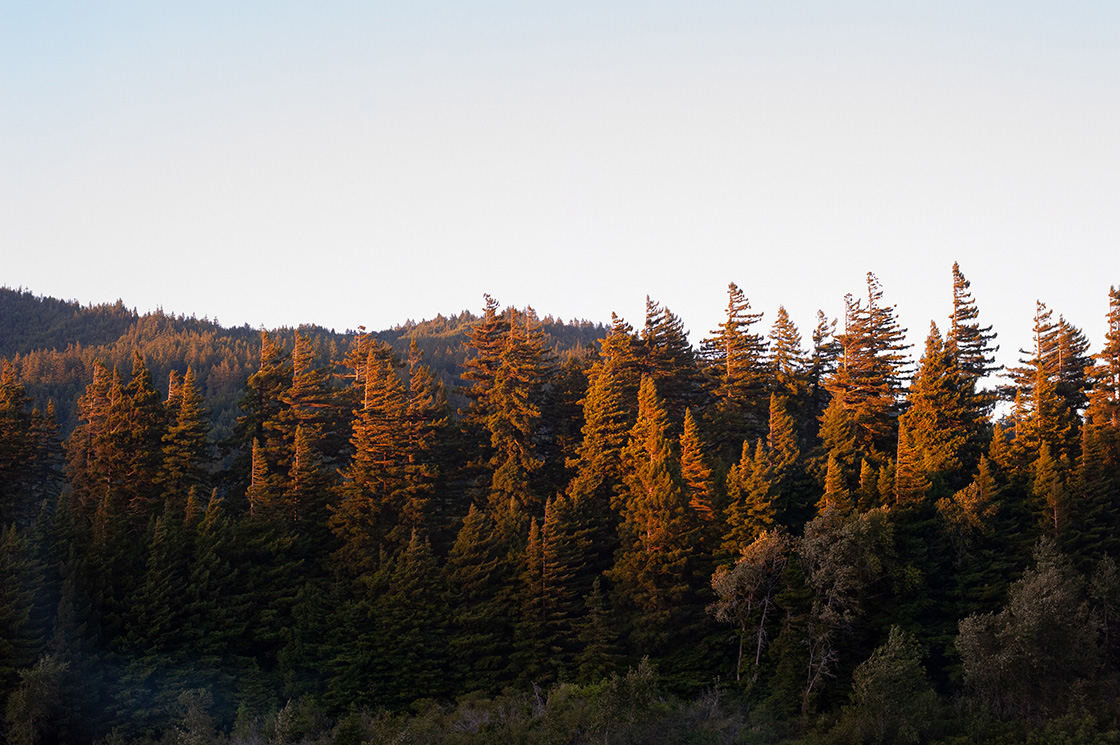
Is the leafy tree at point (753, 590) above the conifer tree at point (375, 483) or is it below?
below

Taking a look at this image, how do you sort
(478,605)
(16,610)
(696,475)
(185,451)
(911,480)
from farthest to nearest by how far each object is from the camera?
1. (185,451)
2. (696,475)
3. (911,480)
4. (478,605)
5. (16,610)

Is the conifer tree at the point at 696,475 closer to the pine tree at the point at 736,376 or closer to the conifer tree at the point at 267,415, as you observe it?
the pine tree at the point at 736,376

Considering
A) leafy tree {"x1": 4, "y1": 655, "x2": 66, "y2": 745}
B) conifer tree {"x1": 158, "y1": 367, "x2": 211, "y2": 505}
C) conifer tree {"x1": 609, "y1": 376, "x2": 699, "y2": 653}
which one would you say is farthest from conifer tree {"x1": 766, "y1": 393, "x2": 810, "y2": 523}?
leafy tree {"x1": 4, "y1": 655, "x2": 66, "y2": 745}

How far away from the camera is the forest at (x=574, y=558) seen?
4681 centimetres

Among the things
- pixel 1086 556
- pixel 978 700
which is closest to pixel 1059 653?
pixel 978 700

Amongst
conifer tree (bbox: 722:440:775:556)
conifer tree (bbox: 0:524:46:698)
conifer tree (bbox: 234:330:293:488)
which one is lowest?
conifer tree (bbox: 0:524:46:698)

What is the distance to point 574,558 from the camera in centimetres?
5638

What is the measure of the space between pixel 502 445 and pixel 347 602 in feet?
53.4

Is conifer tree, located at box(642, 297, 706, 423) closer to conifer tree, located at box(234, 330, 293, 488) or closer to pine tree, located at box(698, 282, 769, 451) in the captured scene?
pine tree, located at box(698, 282, 769, 451)

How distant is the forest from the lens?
46.8 m

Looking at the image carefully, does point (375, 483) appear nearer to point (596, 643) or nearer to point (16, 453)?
point (596, 643)

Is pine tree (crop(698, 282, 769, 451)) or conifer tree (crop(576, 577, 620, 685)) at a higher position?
pine tree (crop(698, 282, 769, 451))

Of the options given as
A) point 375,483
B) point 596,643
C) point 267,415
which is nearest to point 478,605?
point 596,643

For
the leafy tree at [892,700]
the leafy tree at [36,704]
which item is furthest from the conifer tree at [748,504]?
the leafy tree at [36,704]
